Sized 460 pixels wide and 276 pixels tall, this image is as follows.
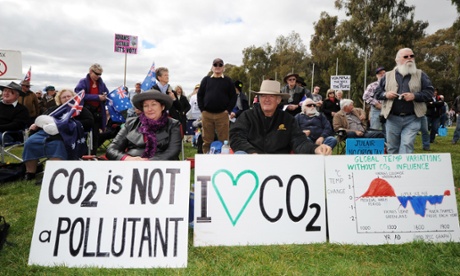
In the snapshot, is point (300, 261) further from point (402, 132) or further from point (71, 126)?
point (71, 126)

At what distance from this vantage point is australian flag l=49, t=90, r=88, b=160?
4.75 meters

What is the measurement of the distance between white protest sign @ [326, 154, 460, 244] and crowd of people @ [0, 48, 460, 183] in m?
0.40

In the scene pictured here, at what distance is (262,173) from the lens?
2.60m

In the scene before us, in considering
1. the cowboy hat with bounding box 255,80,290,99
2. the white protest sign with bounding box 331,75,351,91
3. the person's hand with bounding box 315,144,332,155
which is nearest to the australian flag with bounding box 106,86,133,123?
the cowboy hat with bounding box 255,80,290,99

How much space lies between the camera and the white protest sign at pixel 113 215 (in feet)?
7.38

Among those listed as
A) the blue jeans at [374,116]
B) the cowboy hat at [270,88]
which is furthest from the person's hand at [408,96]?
the blue jeans at [374,116]

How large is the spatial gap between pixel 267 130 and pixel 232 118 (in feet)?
12.6

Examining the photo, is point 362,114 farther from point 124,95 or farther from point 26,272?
point 26,272

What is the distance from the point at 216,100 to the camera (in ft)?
19.0

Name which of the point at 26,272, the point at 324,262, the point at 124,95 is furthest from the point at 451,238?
the point at 124,95

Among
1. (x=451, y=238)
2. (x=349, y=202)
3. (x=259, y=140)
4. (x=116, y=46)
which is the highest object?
(x=116, y=46)

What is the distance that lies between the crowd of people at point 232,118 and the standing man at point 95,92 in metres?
0.02

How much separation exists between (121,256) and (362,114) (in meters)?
6.15

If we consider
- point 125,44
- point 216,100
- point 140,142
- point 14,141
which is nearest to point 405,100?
point 216,100
